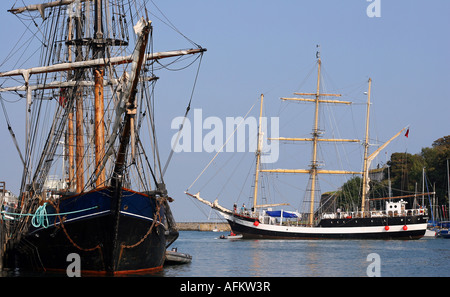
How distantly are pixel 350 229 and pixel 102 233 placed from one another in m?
73.0

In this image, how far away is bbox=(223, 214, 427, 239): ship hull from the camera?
108500mm

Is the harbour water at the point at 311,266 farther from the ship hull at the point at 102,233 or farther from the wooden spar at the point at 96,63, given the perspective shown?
the wooden spar at the point at 96,63

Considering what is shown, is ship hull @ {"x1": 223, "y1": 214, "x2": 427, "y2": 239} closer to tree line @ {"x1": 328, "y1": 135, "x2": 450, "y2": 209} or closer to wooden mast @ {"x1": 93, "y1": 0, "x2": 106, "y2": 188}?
tree line @ {"x1": 328, "y1": 135, "x2": 450, "y2": 209}

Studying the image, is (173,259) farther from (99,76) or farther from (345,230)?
(345,230)

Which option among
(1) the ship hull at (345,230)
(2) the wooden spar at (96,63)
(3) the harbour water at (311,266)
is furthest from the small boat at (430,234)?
(2) the wooden spar at (96,63)

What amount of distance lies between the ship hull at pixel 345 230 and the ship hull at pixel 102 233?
6862cm

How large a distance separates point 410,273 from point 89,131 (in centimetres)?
2659

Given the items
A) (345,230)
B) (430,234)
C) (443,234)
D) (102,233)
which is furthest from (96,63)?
(430,234)

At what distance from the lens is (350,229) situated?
109750mm

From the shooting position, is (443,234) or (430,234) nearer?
(443,234)

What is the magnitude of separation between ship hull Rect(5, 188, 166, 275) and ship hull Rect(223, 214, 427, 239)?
68619mm

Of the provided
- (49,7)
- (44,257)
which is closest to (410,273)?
(44,257)

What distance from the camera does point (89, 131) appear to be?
203 ft

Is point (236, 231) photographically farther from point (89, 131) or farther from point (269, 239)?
point (89, 131)
